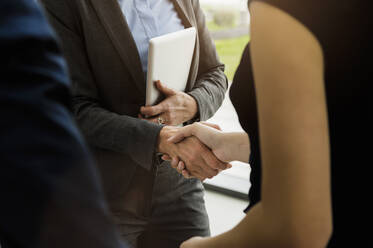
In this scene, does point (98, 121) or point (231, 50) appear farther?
point (231, 50)

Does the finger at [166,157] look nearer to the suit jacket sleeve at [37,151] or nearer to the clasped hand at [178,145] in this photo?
the clasped hand at [178,145]

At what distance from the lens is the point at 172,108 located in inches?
51.5

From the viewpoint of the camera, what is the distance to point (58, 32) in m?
1.17

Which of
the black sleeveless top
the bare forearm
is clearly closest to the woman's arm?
the black sleeveless top

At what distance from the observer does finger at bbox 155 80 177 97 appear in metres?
1.25

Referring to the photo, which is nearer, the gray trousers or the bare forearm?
the bare forearm

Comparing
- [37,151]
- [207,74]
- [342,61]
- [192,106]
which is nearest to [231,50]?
[207,74]

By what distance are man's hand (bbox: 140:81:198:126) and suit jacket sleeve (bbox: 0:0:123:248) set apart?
894 millimetres

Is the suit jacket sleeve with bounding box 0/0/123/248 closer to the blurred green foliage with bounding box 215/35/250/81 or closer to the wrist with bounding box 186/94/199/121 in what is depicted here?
the wrist with bounding box 186/94/199/121

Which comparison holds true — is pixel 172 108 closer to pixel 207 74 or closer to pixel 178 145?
pixel 178 145

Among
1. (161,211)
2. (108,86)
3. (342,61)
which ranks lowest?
(161,211)

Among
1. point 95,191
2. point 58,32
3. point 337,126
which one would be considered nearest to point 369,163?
point 337,126

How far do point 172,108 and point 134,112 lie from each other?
138 mm

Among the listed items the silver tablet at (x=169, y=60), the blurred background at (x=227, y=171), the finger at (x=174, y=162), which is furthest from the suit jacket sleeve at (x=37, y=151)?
the blurred background at (x=227, y=171)
